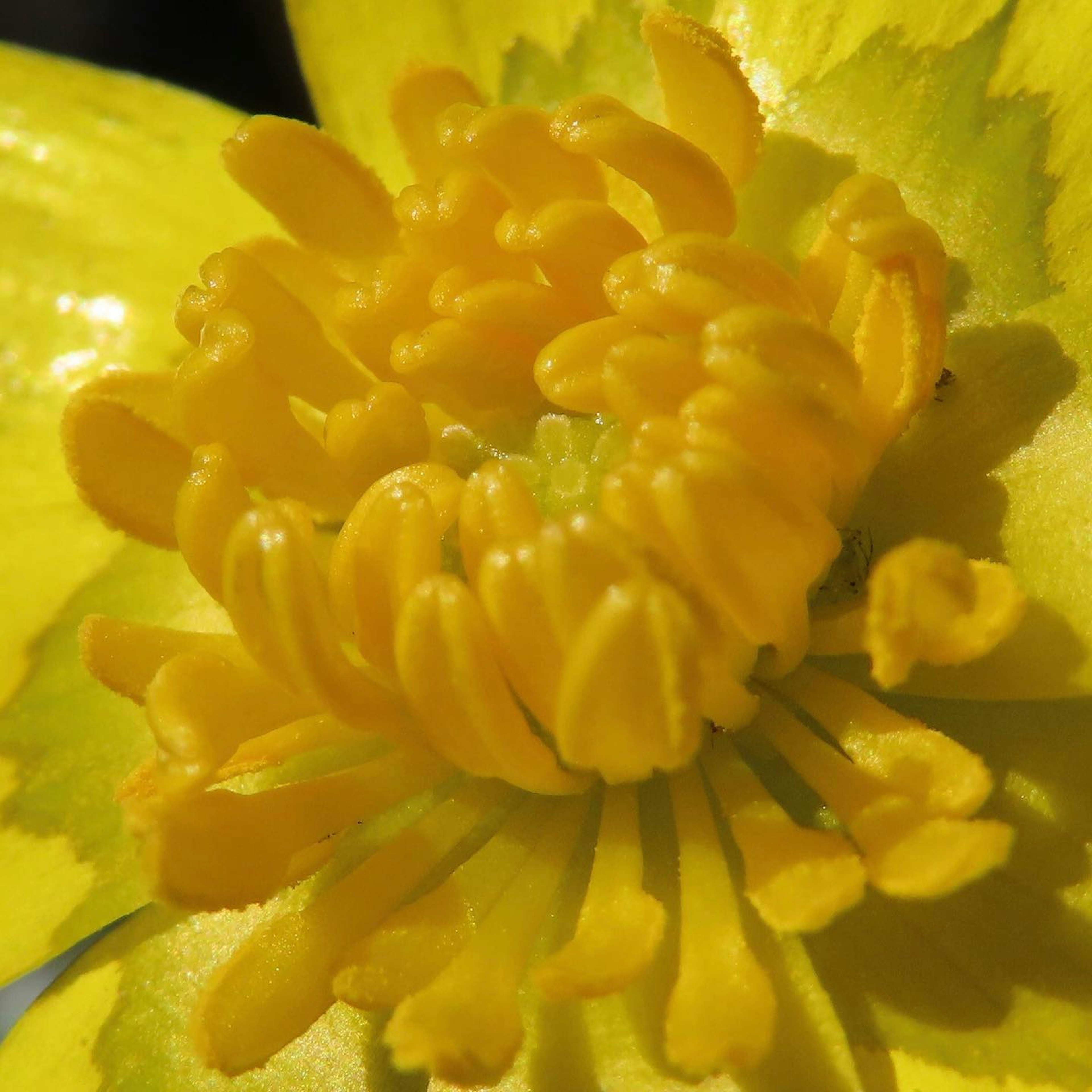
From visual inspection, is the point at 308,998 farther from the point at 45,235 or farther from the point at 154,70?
the point at 154,70

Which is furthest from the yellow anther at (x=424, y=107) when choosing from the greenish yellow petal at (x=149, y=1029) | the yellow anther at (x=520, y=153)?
the greenish yellow petal at (x=149, y=1029)

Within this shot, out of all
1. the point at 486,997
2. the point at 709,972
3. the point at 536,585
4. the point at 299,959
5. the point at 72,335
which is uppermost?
the point at 536,585

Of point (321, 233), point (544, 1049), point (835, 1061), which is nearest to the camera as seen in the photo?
point (835, 1061)

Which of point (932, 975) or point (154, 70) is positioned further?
point (154, 70)

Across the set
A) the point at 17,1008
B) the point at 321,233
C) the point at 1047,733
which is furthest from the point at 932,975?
the point at 17,1008

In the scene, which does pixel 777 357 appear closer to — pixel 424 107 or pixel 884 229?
pixel 884 229

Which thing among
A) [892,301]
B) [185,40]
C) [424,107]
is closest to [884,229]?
[892,301]
